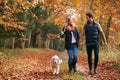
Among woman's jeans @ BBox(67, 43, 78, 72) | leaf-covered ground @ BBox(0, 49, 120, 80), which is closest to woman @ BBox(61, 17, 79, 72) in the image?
woman's jeans @ BBox(67, 43, 78, 72)

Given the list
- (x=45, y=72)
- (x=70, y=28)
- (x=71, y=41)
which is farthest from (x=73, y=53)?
(x=45, y=72)

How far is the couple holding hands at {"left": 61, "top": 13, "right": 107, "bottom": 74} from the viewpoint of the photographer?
11.0 metres

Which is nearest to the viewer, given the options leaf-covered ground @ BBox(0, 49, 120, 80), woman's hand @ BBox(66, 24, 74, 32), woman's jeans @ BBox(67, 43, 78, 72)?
leaf-covered ground @ BBox(0, 49, 120, 80)

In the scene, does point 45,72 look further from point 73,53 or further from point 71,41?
point 71,41

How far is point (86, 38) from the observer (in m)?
11.2

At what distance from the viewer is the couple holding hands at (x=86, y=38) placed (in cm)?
1099

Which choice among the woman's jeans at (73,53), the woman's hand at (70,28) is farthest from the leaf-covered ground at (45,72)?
the woman's hand at (70,28)

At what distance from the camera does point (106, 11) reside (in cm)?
2050

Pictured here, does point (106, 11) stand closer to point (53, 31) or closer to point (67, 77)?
point (67, 77)

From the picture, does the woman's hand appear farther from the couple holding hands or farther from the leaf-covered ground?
the leaf-covered ground

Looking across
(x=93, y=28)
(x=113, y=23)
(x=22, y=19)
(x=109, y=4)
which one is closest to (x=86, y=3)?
(x=113, y=23)

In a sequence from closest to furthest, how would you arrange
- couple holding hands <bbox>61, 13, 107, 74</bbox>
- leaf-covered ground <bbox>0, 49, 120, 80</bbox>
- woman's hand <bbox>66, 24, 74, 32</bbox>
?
leaf-covered ground <bbox>0, 49, 120, 80</bbox> → couple holding hands <bbox>61, 13, 107, 74</bbox> → woman's hand <bbox>66, 24, 74, 32</bbox>

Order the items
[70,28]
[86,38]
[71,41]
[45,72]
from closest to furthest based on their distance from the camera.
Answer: [86,38] → [71,41] → [70,28] → [45,72]

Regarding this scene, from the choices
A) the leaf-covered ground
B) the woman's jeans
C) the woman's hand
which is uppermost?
the woman's hand
